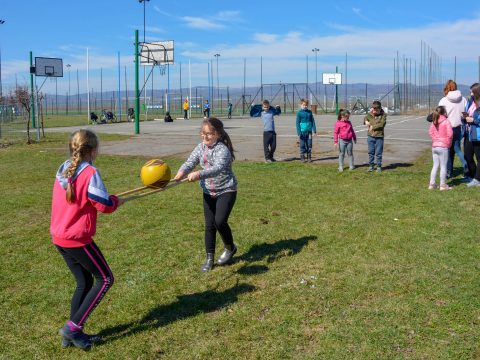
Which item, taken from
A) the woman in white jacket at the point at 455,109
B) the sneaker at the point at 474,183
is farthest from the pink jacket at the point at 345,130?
the sneaker at the point at 474,183

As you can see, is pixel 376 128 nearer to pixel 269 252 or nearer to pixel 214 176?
pixel 269 252

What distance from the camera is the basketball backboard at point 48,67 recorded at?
29372 mm

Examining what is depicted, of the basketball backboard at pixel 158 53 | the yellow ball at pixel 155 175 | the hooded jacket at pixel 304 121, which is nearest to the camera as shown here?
the yellow ball at pixel 155 175

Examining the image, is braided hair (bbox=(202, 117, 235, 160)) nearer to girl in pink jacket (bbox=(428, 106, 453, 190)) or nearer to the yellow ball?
the yellow ball

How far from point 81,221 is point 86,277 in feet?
1.83

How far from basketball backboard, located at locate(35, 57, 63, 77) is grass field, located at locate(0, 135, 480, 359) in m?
20.9

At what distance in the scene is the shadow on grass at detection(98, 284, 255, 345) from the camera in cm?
477

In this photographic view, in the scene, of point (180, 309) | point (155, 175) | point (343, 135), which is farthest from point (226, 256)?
point (343, 135)

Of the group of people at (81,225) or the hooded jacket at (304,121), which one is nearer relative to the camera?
the group of people at (81,225)

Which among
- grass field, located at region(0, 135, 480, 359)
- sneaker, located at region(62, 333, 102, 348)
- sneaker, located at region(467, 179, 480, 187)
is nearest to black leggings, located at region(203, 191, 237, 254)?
grass field, located at region(0, 135, 480, 359)

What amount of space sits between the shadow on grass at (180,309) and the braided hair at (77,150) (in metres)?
1.32

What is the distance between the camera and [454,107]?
37.7 feet

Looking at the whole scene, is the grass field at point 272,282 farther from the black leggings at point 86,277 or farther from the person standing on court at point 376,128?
the person standing on court at point 376,128

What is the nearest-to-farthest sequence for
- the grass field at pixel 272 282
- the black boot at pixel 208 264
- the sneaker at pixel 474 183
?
the grass field at pixel 272 282 → the black boot at pixel 208 264 → the sneaker at pixel 474 183
